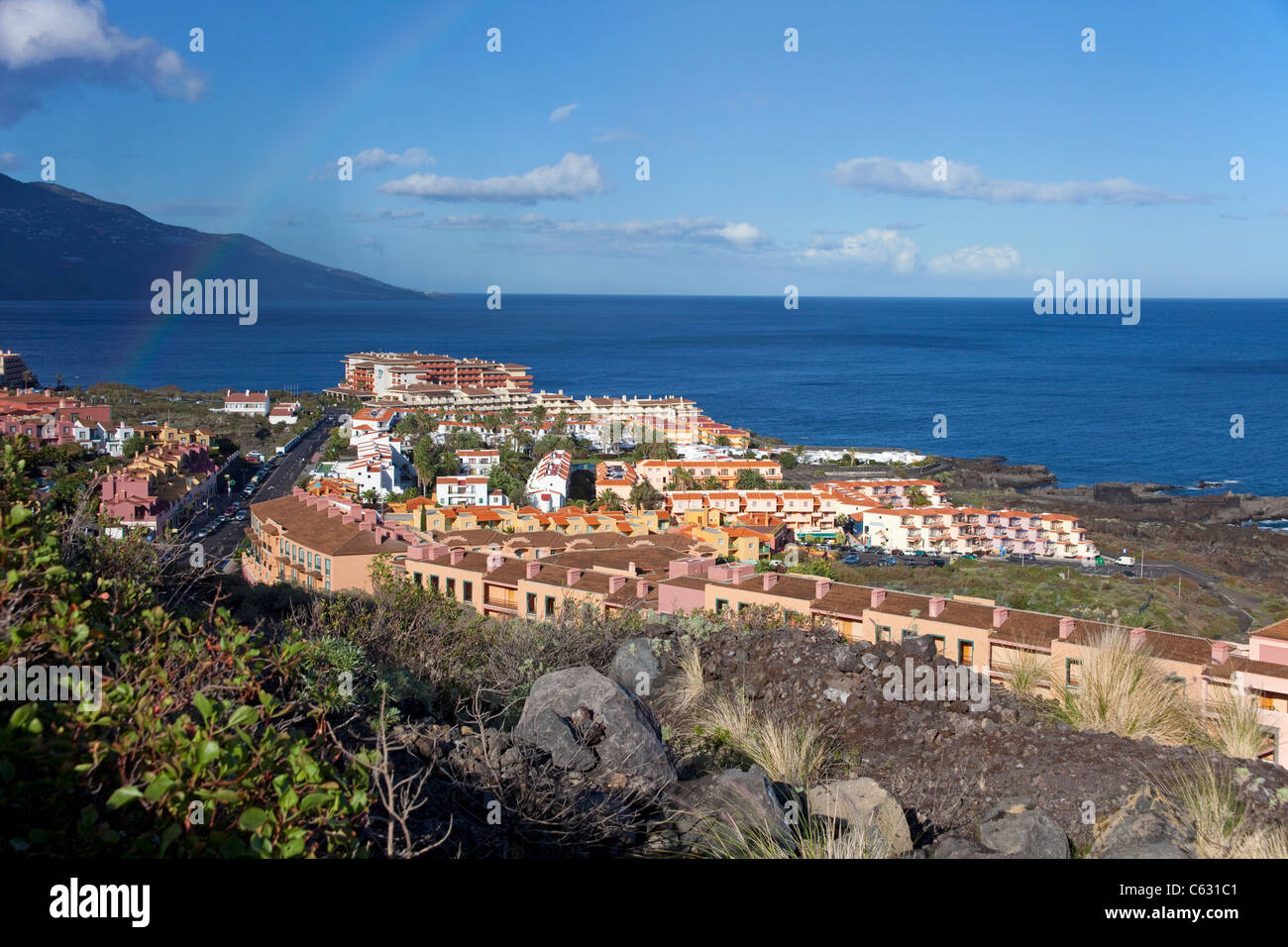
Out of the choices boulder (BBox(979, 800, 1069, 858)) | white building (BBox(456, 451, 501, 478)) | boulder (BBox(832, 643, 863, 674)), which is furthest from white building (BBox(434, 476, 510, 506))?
boulder (BBox(979, 800, 1069, 858))

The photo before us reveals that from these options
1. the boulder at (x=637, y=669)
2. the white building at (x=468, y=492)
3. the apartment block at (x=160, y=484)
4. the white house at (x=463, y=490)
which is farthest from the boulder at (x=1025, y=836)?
the white house at (x=463, y=490)

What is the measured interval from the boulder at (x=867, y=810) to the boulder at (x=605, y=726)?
62cm

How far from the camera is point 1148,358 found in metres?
110

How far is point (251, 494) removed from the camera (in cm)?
3800

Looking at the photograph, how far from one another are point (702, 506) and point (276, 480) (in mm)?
17735

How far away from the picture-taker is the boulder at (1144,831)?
368cm

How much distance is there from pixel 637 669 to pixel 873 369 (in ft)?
340

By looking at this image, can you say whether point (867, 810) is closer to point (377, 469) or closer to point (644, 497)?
point (644, 497)

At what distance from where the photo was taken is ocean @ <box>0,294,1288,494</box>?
200ft

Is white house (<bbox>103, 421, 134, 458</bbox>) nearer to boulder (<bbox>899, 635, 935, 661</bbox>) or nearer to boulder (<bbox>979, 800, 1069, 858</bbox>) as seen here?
boulder (<bbox>899, 635, 935, 661</bbox>)

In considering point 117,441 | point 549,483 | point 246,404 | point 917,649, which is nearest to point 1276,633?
point 917,649

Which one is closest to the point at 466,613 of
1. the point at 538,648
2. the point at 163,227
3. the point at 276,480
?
the point at 538,648

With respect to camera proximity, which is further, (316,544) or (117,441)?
(117,441)
